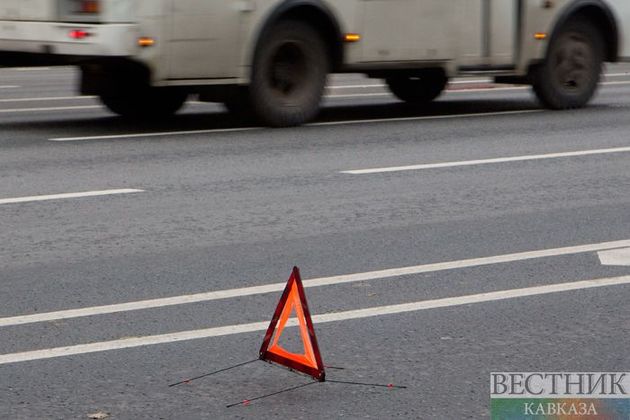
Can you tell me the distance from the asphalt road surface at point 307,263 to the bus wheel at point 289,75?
0.27 m

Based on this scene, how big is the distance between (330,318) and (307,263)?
3.85ft

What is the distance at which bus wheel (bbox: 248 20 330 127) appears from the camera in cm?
1364

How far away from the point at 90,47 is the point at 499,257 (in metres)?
5.76

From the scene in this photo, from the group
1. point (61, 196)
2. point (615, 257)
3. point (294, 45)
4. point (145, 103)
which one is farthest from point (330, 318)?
point (145, 103)

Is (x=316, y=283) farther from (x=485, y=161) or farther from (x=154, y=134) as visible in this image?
(x=154, y=134)

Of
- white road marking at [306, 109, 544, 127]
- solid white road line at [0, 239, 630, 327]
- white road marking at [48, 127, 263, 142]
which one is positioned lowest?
white road marking at [306, 109, 544, 127]

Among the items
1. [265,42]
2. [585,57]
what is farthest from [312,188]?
[585,57]

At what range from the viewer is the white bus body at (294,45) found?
12.7 metres

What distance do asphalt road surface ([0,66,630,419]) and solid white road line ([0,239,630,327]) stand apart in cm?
2

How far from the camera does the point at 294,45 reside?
13.9 metres

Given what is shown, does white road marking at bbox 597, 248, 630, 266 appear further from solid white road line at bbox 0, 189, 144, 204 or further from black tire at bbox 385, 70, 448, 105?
black tire at bbox 385, 70, 448, 105

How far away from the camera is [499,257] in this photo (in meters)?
7.76

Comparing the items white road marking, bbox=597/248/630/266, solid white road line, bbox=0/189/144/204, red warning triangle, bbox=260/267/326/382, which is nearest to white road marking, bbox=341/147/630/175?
solid white road line, bbox=0/189/144/204

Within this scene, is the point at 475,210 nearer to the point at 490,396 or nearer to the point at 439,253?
the point at 439,253
